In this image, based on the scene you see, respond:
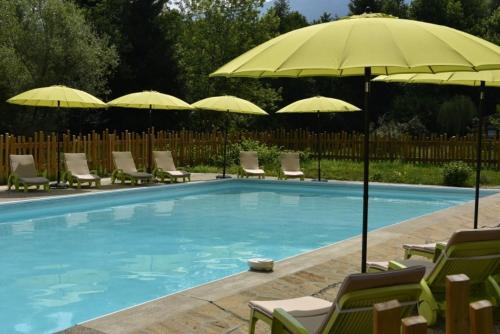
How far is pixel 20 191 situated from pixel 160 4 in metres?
17.2

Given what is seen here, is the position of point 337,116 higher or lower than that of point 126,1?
lower

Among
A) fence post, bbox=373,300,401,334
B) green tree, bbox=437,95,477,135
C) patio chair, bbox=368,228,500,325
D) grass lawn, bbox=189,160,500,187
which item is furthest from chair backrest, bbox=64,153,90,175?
green tree, bbox=437,95,477,135

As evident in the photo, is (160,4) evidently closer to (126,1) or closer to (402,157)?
(126,1)

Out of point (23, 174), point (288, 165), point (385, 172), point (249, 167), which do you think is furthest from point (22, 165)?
point (385, 172)

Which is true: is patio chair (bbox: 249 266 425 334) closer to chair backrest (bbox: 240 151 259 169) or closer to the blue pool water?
the blue pool water

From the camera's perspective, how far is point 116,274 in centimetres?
768

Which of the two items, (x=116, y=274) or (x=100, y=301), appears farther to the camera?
(x=116, y=274)

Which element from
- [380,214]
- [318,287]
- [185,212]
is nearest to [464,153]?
[380,214]

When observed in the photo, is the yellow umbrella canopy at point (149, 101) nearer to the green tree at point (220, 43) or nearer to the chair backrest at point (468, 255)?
the chair backrest at point (468, 255)

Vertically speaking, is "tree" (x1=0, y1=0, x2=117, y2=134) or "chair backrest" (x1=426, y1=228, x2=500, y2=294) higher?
"tree" (x1=0, y1=0, x2=117, y2=134)

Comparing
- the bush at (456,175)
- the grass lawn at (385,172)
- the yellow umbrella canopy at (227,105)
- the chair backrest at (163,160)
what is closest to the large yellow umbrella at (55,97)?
the chair backrest at (163,160)

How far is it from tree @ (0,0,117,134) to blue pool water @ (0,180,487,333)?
8815mm

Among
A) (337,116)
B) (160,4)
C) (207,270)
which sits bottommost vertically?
(207,270)

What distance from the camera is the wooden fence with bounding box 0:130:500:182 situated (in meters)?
16.9
